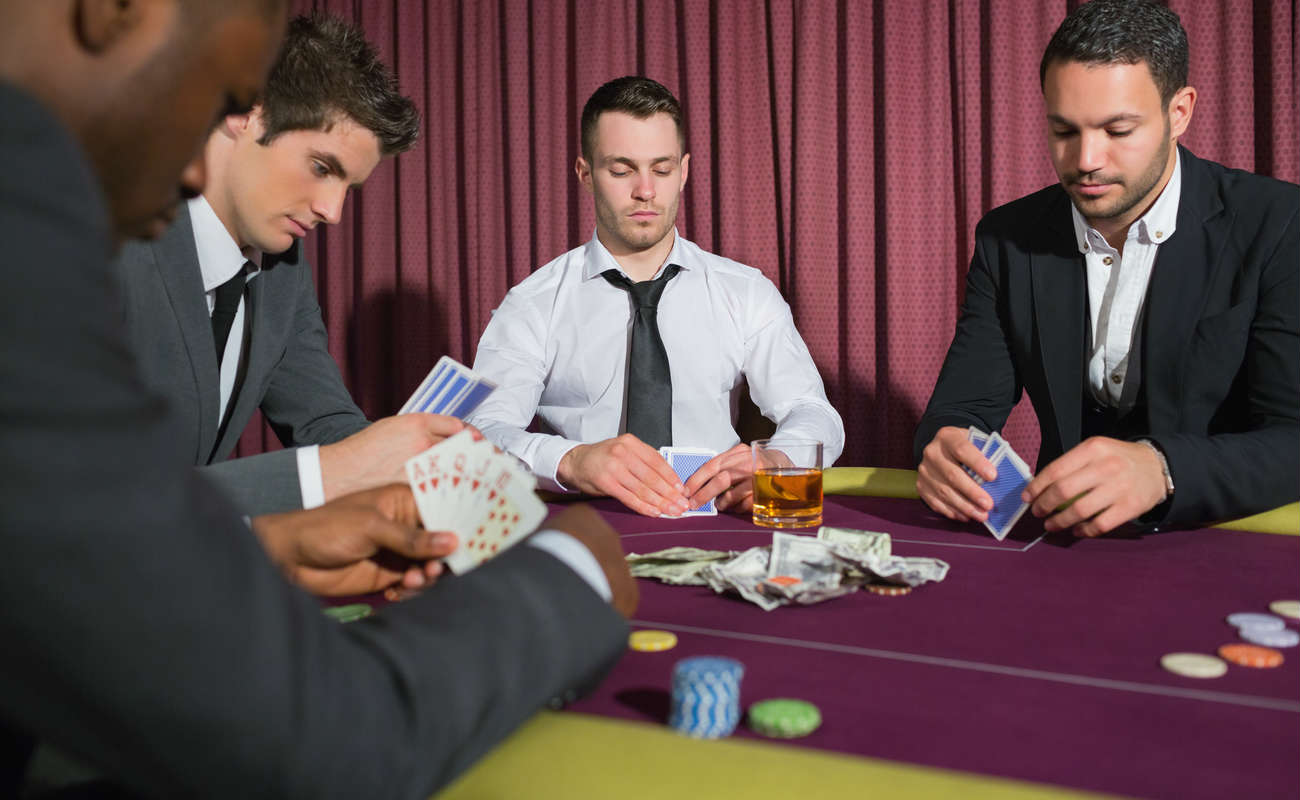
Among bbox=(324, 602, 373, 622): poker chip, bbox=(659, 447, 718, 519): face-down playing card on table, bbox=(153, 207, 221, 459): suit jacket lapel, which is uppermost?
bbox=(153, 207, 221, 459): suit jacket lapel

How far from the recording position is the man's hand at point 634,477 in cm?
171

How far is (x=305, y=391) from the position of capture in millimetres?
2311

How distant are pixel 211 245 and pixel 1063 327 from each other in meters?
1.82

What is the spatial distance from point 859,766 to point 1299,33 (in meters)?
2.81

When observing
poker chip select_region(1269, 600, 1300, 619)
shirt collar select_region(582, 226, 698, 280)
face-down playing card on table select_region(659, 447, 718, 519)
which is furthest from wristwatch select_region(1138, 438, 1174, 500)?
shirt collar select_region(582, 226, 698, 280)

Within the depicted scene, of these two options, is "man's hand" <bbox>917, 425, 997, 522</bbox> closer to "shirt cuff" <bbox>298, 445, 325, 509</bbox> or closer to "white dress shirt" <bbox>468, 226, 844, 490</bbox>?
"shirt cuff" <bbox>298, 445, 325, 509</bbox>

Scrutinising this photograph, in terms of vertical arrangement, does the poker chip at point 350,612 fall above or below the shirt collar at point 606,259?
below

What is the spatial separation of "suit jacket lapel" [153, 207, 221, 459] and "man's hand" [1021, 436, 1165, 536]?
1.45m

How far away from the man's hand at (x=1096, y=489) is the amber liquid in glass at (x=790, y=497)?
33 centimetres

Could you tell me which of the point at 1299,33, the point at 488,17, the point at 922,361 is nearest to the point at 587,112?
the point at 488,17

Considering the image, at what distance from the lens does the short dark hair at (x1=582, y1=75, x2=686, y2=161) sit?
9.05 ft

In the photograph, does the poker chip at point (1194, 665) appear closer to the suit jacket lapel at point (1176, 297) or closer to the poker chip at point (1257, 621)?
the poker chip at point (1257, 621)

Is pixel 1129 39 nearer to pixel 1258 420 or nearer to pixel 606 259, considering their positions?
pixel 1258 420

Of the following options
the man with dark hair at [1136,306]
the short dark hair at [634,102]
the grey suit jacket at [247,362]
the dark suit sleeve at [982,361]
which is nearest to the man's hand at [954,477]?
the man with dark hair at [1136,306]
